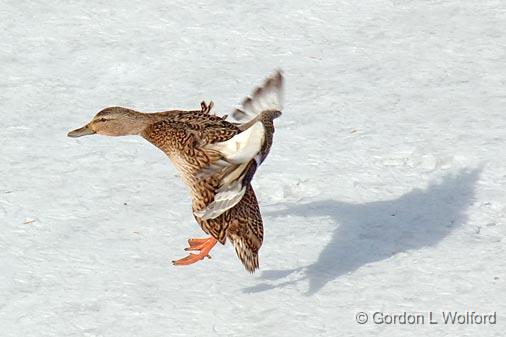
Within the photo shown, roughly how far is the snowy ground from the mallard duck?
10.2 inches

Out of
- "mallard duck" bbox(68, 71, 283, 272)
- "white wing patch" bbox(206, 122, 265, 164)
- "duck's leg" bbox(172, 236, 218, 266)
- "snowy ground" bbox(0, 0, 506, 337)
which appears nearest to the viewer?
"white wing patch" bbox(206, 122, 265, 164)

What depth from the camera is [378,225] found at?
21.4ft

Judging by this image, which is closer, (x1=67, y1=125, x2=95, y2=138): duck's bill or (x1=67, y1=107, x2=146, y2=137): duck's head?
(x1=67, y1=107, x2=146, y2=137): duck's head

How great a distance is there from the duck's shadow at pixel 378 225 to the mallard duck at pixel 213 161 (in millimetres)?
329

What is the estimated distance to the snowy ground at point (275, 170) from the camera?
18.9ft

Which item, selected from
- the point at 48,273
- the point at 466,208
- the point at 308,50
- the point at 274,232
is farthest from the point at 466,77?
the point at 48,273

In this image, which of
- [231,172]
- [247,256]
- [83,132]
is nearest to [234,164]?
[231,172]

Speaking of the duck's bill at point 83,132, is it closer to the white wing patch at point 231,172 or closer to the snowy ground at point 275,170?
the snowy ground at point 275,170

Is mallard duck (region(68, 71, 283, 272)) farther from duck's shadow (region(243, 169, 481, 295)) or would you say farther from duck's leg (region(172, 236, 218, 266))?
duck's shadow (region(243, 169, 481, 295))

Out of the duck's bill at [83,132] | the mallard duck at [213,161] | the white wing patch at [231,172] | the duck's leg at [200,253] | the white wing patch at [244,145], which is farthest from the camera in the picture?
the duck's bill at [83,132]

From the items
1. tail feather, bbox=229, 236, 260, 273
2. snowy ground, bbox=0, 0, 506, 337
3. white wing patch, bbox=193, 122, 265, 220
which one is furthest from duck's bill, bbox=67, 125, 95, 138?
tail feather, bbox=229, 236, 260, 273

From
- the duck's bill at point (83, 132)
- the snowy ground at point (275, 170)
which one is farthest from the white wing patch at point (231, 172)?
the duck's bill at point (83, 132)

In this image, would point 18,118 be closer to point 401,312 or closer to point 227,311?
point 227,311

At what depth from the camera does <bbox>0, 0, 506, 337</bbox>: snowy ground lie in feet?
18.9
